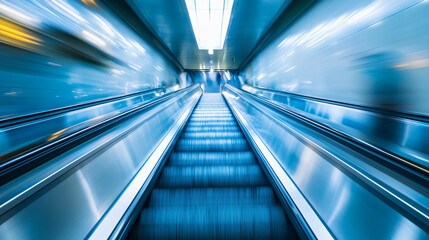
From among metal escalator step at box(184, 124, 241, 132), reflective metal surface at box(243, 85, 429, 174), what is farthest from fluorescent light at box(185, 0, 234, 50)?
reflective metal surface at box(243, 85, 429, 174)

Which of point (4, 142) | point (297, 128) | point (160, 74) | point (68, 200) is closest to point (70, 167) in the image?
point (68, 200)

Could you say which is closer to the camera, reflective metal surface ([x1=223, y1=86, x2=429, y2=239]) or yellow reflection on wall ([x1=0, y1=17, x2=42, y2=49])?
reflective metal surface ([x1=223, y1=86, x2=429, y2=239])

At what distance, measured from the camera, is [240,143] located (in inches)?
118

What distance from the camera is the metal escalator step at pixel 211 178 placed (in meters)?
2.00

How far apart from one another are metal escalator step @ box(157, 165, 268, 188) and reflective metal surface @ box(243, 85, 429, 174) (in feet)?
3.10

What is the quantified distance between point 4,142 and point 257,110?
3193 mm

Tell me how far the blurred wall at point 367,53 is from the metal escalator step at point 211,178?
2.04m

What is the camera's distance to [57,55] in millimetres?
3000

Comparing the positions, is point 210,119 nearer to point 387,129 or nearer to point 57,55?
point 57,55

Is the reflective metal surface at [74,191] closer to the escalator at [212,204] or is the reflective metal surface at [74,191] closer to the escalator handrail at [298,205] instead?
the escalator at [212,204]

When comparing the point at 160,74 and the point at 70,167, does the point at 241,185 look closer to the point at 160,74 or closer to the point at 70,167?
the point at 70,167

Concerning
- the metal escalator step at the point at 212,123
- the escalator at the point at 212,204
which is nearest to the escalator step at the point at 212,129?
the metal escalator step at the point at 212,123

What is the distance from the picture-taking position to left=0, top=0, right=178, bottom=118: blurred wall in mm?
2290

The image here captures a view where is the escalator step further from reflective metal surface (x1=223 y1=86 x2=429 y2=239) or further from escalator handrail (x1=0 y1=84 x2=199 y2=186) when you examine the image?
escalator handrail (x1=0 y1=84 x2=199 y2=186)
